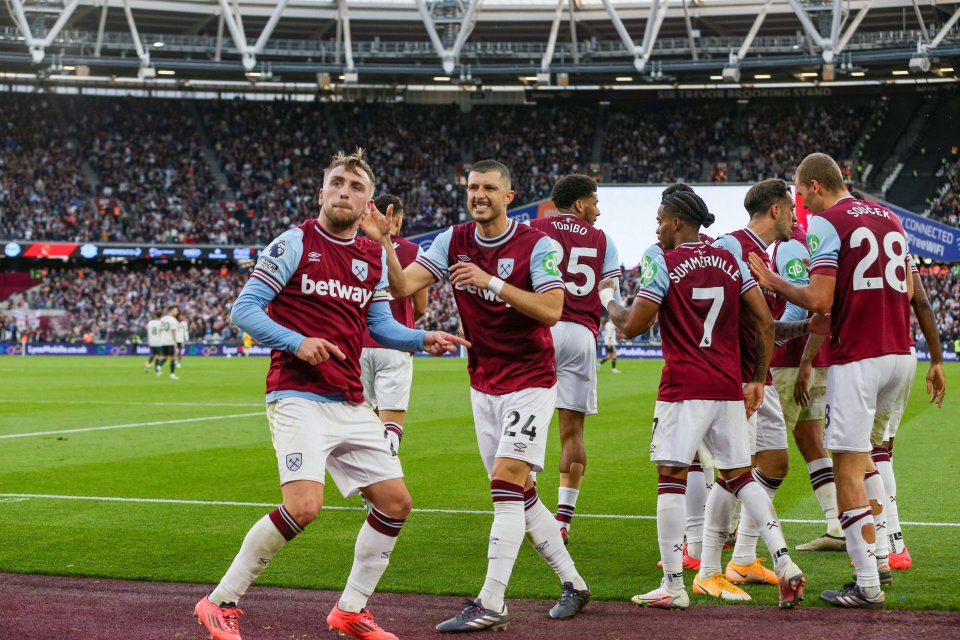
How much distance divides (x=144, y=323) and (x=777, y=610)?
5340 centimetres

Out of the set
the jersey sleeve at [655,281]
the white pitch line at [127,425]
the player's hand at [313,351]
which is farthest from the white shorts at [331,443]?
the white pitch line at [127,425]

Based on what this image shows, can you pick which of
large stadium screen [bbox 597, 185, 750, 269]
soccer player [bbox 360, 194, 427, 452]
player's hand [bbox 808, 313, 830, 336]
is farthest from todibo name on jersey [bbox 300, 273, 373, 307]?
large stadium screen [bbox 597, 185, 750, 269]

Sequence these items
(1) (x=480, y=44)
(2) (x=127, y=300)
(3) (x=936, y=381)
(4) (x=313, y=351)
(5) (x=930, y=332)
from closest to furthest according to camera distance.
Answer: (4) (x=313, y=351), (5) (x=930, y=332), (3) (x=936, y=381), (1) (x=480, y=44), (2) (x=127, y=300)

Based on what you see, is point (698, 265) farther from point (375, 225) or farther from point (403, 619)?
point (403, 619)

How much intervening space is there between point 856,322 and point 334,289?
3270 millimetres

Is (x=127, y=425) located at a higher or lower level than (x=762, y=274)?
lower

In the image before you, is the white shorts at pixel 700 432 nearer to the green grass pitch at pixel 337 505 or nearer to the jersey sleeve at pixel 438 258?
the green grass pitch at pixel 337 505

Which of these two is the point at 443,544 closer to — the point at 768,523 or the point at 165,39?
the point at 768,523

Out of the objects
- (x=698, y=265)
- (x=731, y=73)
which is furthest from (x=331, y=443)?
(x=731, y=73)

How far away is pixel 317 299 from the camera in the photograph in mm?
5977

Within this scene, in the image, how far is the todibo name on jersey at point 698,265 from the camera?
6559mm

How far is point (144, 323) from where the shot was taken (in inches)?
2206

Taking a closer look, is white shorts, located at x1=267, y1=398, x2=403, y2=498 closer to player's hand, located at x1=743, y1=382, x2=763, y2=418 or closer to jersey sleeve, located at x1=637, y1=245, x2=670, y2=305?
jersey sleeve, located at x1=637, y1=245, x2=670, y2=305

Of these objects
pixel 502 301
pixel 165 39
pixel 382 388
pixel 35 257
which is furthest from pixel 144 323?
pixel 502 301
